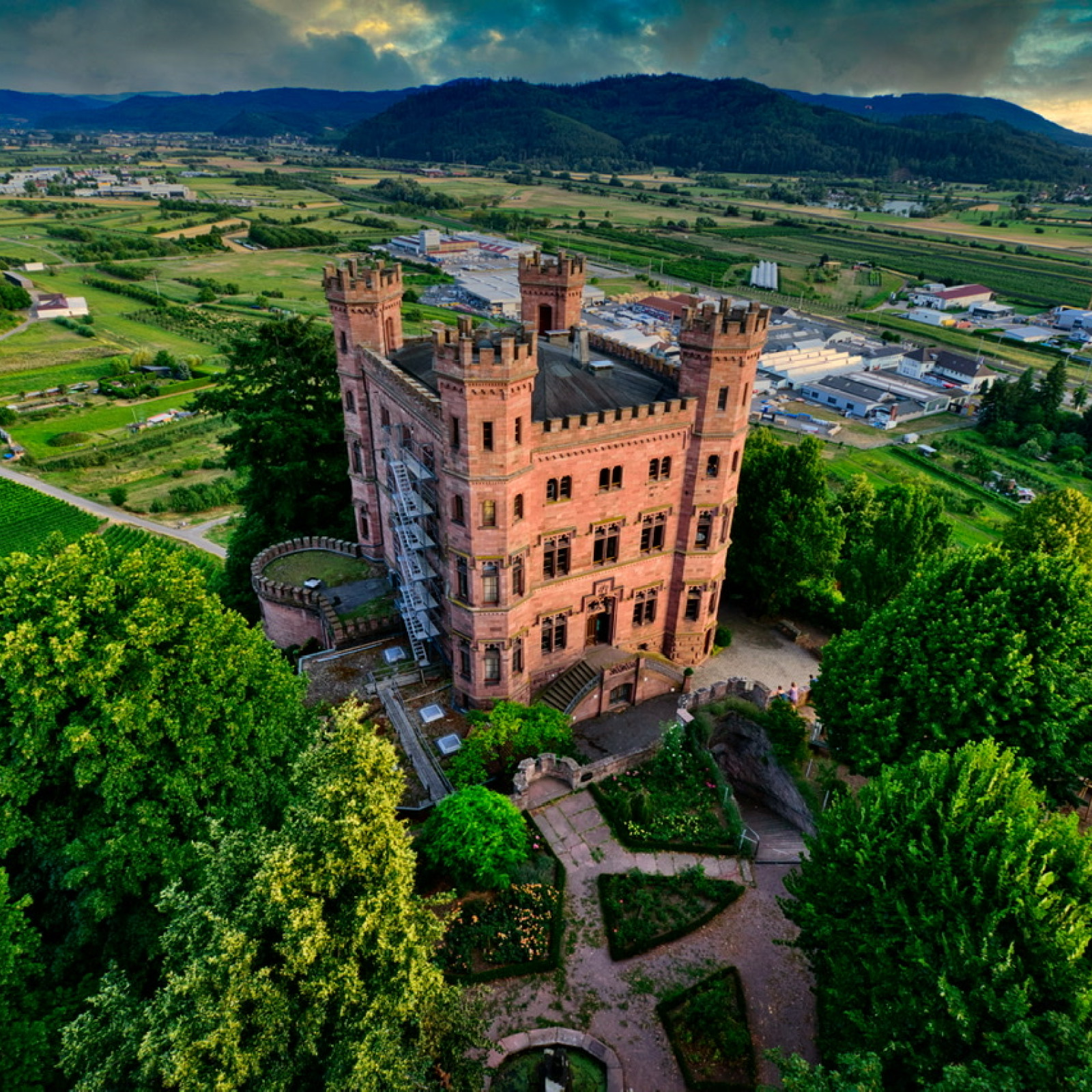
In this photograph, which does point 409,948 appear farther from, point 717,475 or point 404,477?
point 717,475

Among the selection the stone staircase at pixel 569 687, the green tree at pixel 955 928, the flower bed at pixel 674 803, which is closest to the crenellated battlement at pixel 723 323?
the stone staircase at pixel 569 687

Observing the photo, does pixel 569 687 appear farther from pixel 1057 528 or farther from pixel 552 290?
pixel 1057 528

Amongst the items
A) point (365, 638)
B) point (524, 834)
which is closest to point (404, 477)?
point (365, 638)

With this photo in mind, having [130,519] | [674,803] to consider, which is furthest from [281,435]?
[130,519]

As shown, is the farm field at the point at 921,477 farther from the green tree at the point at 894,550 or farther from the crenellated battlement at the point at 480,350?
the crenellated battlement at the point at 480,350

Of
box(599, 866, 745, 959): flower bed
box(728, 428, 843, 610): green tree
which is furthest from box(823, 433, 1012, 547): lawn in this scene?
box(599, 866, 745, 959): flower bed

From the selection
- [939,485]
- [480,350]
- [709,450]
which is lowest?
[939,485]
